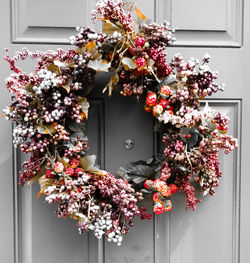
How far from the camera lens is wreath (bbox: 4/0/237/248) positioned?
0.80 m

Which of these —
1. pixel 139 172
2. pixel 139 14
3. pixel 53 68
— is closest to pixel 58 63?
pixel 53 68

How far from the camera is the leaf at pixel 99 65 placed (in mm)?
806

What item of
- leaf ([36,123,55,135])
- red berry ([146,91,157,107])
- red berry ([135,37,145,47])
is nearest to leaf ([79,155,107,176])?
leaf ([36,123,55,135])

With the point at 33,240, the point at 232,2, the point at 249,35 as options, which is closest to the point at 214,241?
the point at 33,240

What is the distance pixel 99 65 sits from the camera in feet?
2.66

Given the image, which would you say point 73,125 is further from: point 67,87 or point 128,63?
point 128,63

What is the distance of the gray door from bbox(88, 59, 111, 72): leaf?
15 cm

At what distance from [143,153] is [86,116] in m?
0.26

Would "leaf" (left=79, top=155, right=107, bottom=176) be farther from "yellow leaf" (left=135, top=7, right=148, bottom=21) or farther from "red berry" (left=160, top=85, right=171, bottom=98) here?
"yellow leaf" (left=135, top=7, right=148, bottom=21)

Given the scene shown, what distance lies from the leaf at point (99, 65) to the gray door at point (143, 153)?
6.0 inches

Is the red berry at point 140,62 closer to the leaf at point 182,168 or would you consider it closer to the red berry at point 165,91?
the red berry at point 165,91

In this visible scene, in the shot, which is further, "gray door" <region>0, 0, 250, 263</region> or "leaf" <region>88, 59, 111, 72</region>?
"gray door" <region>0, 0, 250, 263</region>

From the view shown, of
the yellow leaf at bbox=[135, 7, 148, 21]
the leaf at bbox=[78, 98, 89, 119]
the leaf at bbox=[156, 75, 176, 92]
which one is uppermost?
the yellow leaf at bbox=[135, 7, 148, 21]

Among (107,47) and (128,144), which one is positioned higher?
(107,47)
